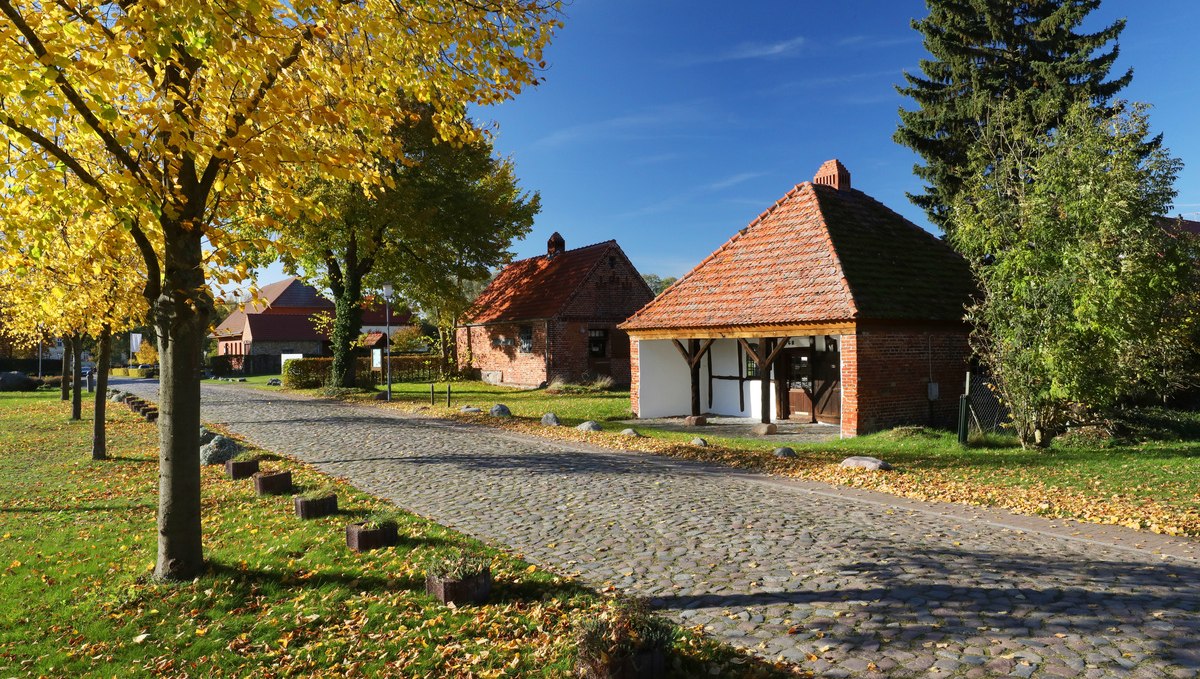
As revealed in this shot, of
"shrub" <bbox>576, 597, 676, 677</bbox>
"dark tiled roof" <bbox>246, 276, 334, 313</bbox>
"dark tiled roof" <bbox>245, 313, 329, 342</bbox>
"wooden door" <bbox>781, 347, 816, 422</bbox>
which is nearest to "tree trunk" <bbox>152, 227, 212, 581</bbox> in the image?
"shrub" <bbox>576, 597, 676, 677</bbox>

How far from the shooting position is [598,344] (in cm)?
3147

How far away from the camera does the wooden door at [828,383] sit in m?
17.4

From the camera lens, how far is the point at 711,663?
446 cm

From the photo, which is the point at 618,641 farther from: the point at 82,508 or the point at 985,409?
the point at 985,409

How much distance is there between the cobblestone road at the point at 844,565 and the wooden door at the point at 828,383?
717 cm

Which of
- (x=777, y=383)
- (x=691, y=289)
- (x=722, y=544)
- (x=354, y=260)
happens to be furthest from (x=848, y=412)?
(x=354, y=260)

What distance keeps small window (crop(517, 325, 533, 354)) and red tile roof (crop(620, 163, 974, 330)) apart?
498 inches

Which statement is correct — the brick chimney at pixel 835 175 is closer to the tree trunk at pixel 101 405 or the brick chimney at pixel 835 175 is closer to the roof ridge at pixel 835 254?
the roof ridge at pixel 835 254

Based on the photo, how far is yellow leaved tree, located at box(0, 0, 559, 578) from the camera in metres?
4.91

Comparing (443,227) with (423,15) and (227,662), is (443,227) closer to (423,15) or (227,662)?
(423,15)

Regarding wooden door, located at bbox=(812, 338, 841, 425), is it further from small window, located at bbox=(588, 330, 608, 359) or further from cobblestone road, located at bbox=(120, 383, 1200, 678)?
small window, located at bbox=(588, 330, 608, 359)

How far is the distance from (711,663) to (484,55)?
5979 millimetres

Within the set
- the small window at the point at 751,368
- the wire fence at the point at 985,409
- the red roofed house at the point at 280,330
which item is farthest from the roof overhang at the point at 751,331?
the red roofed house at the point at 280,330

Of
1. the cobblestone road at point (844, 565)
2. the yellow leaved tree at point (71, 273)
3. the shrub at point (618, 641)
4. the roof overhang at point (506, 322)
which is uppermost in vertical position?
the roof overhang at point (506, 322)
